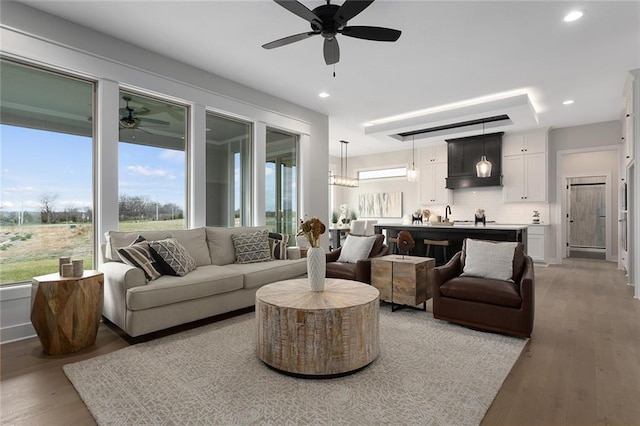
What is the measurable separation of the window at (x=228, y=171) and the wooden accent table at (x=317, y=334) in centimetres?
273

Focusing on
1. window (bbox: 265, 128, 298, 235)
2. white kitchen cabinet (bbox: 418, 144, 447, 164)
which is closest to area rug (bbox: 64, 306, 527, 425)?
window (bbox: 265, 128, 298, 235)

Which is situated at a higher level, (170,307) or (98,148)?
(98,148)

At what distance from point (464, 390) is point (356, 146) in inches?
302

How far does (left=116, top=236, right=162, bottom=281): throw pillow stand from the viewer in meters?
3.09

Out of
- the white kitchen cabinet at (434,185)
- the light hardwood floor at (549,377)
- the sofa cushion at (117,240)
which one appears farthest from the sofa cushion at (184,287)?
the white kitchen cabinet at (434,185)

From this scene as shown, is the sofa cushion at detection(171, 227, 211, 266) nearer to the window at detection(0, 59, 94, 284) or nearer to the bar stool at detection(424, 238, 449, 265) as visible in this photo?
the window at detection(0, 59, 94, 284)

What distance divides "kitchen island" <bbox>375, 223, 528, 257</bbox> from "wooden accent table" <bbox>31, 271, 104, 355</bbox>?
15.8ft

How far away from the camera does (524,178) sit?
740cm

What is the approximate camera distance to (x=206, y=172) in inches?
182

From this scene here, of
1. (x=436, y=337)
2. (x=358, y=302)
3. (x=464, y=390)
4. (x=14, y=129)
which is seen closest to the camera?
(x=464, y=390)

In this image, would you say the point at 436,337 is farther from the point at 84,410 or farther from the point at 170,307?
the point at 84,410

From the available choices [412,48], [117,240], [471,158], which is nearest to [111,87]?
[117,240]

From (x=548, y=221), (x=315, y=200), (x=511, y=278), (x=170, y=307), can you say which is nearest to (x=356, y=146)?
(x=315, y=200)

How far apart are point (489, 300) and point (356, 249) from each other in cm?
175
